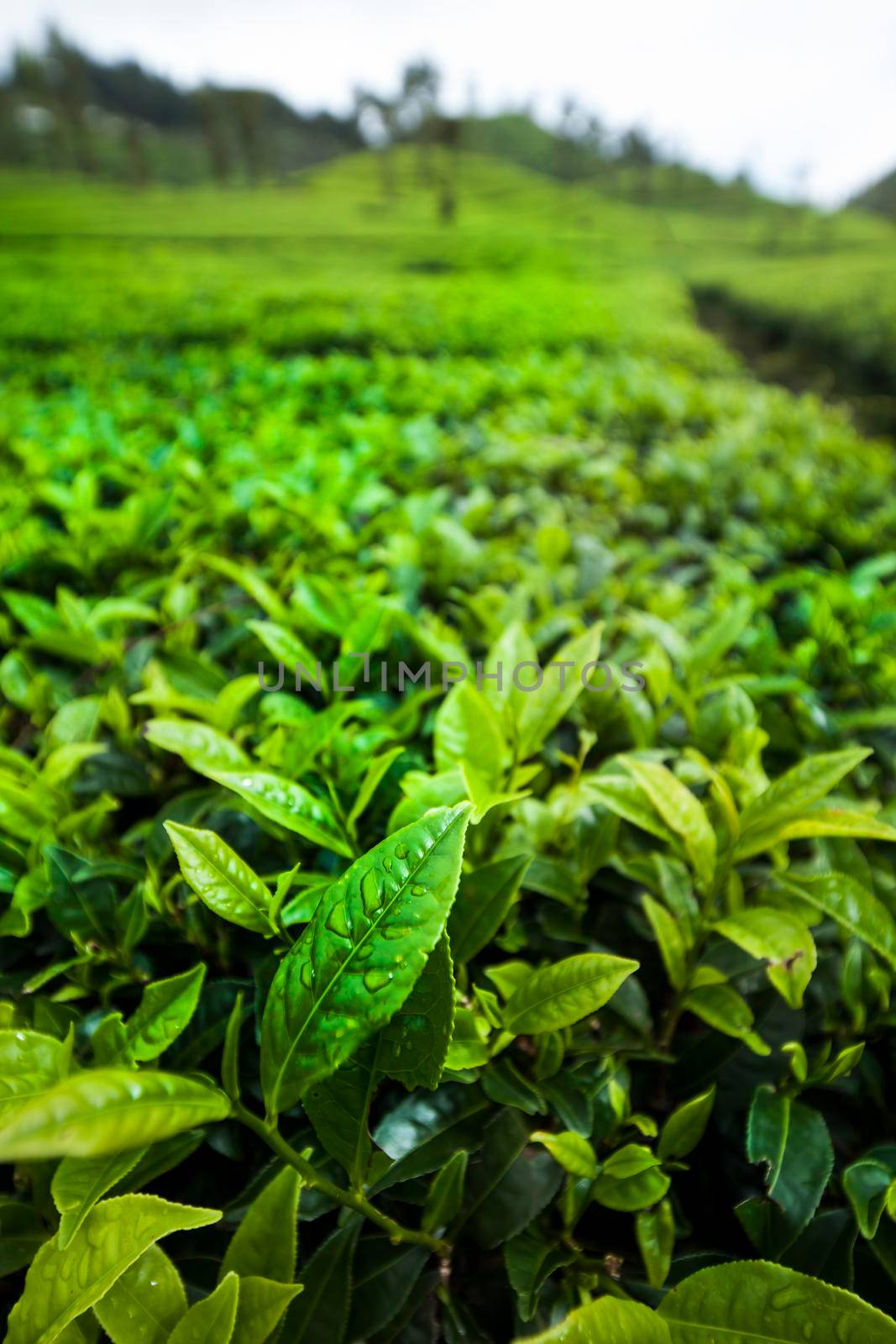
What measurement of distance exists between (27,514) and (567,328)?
496 centimetres

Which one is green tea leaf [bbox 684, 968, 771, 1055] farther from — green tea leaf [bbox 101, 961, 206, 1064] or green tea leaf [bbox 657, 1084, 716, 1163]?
green tea leaf [bbox 101, 961, 206, 1064]

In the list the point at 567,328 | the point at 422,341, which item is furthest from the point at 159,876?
the point at 567,328

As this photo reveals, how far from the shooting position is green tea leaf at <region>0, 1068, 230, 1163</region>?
0.35 m

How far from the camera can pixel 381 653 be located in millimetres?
1186

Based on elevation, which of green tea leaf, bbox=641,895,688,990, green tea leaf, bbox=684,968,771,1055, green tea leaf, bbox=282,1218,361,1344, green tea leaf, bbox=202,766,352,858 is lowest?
Result: green tea leaf, bbox=282,1218,361,1344

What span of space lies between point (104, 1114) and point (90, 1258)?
27 cm

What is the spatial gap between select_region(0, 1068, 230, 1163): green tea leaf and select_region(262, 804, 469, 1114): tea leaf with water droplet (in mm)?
65

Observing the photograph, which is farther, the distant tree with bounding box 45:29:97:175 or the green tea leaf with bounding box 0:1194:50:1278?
the distant tree with bounding box 45:29:97:175

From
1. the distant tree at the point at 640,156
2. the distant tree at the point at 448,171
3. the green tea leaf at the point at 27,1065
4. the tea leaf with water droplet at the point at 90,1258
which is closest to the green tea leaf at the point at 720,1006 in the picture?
the tea leaf with water droplet at the point at 90,1258

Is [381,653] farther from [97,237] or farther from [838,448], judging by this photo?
[97,237]

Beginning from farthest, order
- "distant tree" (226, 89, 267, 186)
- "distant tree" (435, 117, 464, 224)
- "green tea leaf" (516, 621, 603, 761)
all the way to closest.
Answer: "distant tree" (226, 89, 267, 186) → "distant tree" (435, 117, 464, 224) → "green tea leaf" (516, 621, 603, 761)

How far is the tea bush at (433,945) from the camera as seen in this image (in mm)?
546

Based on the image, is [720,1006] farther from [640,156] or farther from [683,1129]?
[640,156]

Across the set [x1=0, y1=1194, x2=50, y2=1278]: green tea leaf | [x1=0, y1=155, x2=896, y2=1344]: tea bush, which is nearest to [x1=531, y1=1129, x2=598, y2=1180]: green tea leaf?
[x1=0, y1=155, x2=896, y2=1344]: tea bush
